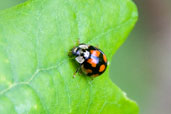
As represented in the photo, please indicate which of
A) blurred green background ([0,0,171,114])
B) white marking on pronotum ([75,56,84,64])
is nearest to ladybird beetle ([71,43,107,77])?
white marking on pronotum ([75,56,84,64])

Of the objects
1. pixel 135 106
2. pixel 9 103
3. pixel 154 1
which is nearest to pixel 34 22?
pixel 9 103

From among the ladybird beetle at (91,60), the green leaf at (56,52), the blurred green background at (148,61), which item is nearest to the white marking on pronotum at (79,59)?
the ladybird beetle at (91,60)

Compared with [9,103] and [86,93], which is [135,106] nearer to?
[86,93]

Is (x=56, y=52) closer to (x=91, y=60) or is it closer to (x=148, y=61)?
(x=91, y=60)

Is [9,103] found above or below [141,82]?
above

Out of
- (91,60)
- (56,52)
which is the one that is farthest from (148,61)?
(56,52)

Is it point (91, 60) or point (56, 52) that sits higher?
point (56, 52)
